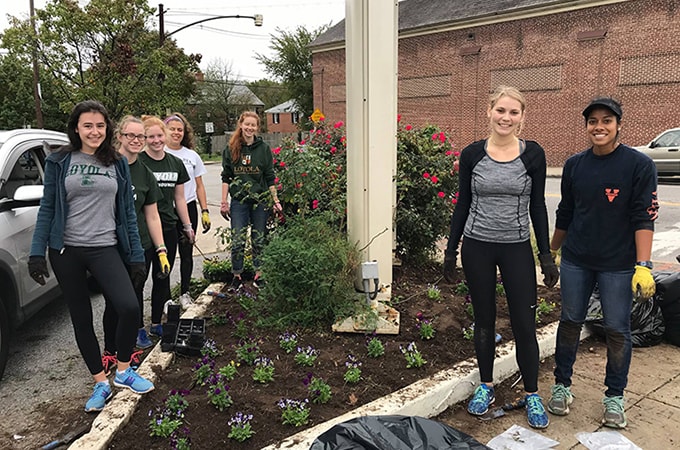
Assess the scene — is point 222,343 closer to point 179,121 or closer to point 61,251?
point 61,251

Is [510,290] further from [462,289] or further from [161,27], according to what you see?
[161,27]

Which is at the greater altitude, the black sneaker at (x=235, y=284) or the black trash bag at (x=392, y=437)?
the black trash bag at (x=392, y=437)

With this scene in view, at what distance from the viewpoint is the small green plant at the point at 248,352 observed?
12.0 feet

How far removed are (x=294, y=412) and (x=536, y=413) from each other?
1.45 m

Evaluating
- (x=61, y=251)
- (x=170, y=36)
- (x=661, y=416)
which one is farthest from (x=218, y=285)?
(x=170, y=36)

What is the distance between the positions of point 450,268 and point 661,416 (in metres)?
1.58

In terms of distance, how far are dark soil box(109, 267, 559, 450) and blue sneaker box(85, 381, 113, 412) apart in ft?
1.04

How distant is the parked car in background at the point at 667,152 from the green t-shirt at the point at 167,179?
16.4 meters

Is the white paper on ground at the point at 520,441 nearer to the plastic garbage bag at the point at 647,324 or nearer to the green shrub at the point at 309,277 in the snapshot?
the green shrub at the point at 309,277

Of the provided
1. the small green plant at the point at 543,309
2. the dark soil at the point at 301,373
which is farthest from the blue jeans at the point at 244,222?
the small green plant at the point at 543,309

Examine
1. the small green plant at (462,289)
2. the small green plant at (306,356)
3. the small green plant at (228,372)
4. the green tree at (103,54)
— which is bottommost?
the small green plant at (228,372)

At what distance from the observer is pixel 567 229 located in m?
3.31

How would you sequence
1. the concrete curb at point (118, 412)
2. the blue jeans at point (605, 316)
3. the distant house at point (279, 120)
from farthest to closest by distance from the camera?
1. the distant house at point (279, 120)
2. the blue jeans at point (605, 316)
3. the concrete curb at point (118, 412)

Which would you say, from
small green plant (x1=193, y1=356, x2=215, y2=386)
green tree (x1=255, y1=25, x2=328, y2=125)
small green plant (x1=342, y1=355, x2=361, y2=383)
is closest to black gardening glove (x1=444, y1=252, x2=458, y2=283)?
small green plant (x1=342, y1=355, x2=361, y2=383)
